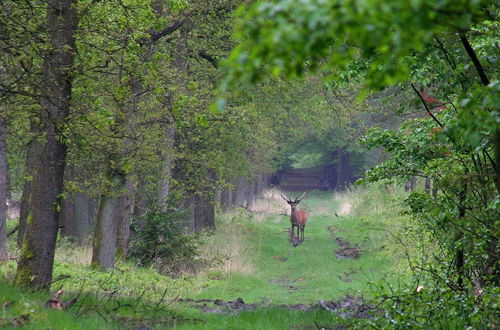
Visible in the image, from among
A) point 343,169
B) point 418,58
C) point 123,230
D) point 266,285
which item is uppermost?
point 343,169

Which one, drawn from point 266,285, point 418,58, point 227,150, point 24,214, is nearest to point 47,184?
point 418,58

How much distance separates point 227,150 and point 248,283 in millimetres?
7087

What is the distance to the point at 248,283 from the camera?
58.7 ft

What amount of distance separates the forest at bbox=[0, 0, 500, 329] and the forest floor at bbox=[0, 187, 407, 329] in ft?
0.27

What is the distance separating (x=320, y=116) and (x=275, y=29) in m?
28.0

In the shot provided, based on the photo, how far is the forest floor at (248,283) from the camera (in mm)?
8953

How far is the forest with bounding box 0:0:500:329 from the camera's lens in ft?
9.52

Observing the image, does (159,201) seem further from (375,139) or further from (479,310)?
(479,310)

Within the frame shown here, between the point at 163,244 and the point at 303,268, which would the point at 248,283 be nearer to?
the point at 163,244

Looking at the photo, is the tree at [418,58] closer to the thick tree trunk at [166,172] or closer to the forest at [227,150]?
the forest at [227,150]

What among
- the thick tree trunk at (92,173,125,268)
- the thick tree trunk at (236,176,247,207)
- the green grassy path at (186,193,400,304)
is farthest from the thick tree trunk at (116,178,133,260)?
the thick tree trunk at (236,176,247,207)

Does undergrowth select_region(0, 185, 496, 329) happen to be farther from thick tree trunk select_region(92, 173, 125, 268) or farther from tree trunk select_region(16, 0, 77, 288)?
tree trunk select_region(16, 0, 77, 288)

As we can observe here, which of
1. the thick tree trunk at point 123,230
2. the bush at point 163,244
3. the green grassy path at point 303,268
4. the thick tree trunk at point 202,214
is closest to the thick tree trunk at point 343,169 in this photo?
the green grassy path at point 303,268

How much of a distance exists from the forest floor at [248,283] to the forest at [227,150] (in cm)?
8
